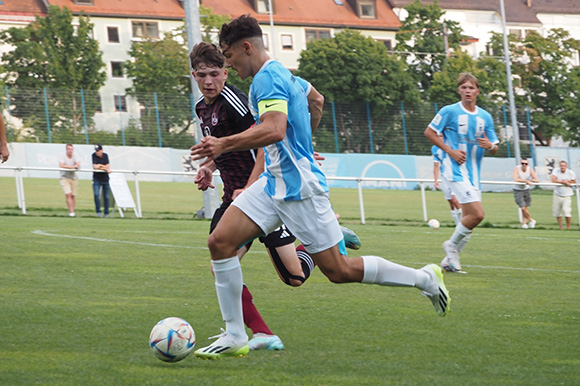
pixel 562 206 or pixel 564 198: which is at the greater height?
pixel 564 198

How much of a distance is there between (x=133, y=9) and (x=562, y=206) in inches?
2287

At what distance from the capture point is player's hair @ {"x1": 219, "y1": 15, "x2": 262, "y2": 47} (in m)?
5.39

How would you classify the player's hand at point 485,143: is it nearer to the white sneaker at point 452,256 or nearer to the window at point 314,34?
the white sneaker at point 452,256

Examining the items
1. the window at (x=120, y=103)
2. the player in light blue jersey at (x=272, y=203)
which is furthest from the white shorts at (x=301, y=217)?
the window at (x=120, y=103)

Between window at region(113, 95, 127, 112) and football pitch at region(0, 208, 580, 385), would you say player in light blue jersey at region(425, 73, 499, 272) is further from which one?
window at region(113, 95, 127, 112)

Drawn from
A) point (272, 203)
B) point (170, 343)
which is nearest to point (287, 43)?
point (272, 203)

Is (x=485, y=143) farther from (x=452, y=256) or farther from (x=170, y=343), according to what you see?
(x=170, y=343)

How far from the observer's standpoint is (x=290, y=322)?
264 inches

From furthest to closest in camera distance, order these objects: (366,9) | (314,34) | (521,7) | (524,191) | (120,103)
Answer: (521,7), (366,9), (314,34), (120,103), (524,191)

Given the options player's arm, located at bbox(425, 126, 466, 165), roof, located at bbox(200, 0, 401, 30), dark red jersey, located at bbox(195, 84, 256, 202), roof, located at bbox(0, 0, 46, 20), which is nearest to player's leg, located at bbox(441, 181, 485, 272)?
player's arm, located at bbox(425, 126, 466, 165)

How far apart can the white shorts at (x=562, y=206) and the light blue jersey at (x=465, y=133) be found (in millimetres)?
12777

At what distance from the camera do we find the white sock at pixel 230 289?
5531mm

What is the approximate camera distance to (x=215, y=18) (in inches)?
2327

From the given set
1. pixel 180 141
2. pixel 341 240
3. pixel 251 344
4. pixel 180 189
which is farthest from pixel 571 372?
pixel 180 141
